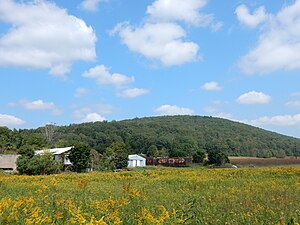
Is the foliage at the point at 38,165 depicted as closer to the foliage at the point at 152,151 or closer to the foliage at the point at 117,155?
the foliage at the point at 117,155

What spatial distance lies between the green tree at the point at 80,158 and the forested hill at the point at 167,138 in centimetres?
2233

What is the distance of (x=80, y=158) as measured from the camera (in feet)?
197

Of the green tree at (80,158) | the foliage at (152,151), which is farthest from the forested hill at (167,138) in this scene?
the green tree at (80,158)

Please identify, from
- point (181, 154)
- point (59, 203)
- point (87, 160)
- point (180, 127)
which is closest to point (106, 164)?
point (87, 160)

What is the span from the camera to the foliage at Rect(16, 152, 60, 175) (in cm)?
4668

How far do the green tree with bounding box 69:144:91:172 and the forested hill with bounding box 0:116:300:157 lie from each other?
22.3 metres

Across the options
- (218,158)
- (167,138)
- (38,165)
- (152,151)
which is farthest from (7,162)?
(167,138)

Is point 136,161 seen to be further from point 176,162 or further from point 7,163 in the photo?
point 7,163

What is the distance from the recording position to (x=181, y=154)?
324 feet

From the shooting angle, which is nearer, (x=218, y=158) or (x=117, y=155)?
(x=117, y=155)

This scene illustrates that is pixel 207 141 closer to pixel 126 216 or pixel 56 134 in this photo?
pixel 56 134

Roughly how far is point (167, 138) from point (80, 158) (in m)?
57.8

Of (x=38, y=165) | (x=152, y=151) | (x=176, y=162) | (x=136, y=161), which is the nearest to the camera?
(x=38, y=165)

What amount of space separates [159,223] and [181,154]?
9515cm
